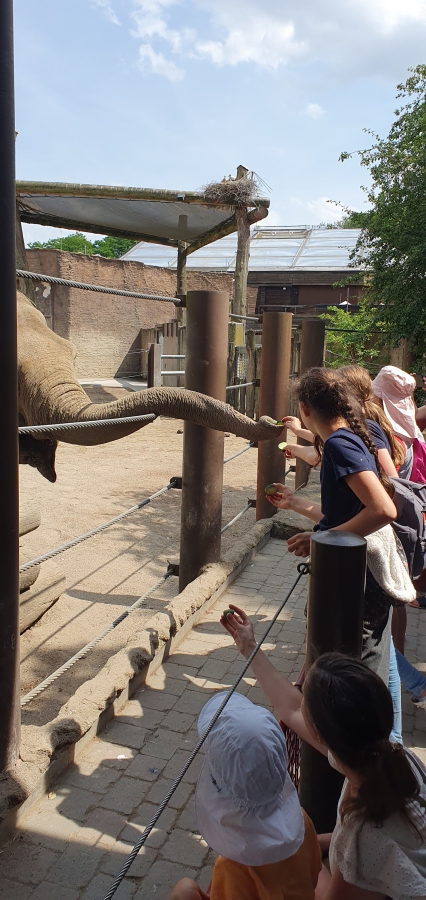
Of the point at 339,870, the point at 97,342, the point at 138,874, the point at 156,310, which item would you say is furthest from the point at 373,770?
the point at 156,310

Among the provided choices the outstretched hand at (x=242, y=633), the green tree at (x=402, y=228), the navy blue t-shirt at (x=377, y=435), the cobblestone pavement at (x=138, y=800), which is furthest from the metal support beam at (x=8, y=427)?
the green tree at (x=402, y=228)

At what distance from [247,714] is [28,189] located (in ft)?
38.2

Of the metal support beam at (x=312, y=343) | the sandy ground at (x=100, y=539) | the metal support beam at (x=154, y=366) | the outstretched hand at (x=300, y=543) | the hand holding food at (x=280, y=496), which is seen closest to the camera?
the outstretched hand at (x=300, y=543)

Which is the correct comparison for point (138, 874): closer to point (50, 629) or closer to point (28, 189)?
point (50, 629)

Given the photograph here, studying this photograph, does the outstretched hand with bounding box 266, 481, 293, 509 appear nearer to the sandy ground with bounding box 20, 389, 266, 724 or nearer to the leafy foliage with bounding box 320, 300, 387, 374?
the sandy ground with bounding box 20, 389, 266, 724

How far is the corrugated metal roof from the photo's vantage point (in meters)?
25.8

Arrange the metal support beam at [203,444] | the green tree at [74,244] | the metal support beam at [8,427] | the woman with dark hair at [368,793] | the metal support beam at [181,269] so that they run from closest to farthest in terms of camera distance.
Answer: the woman with dark hair at [368,793] < the metal support beam at [8,427] < the metal support beam at [203,444] < the metal support beam at [181,269] < the green tree at [74,244]

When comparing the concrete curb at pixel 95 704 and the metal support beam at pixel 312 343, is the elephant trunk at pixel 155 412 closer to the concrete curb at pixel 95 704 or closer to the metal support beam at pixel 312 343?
the concrete curb at pixel 95 704

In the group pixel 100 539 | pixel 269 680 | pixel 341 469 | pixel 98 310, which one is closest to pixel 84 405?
pixel 341 469

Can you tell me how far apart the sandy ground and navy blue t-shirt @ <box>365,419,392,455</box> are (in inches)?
90.7

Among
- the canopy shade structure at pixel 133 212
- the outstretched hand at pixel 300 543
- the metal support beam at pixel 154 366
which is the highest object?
the canopy shade structure at pixel 133 212

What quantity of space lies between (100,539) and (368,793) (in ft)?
19.0

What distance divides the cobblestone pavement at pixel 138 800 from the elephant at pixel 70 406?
125 centimetres

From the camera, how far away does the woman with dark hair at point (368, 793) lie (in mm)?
1493
